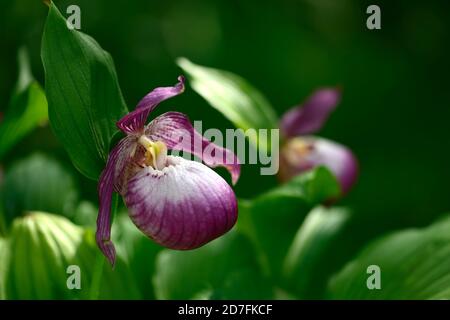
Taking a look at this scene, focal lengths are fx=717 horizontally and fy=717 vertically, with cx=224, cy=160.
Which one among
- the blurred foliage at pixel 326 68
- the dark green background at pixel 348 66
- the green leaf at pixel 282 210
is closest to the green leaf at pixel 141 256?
the green leaf at pixel 282 210

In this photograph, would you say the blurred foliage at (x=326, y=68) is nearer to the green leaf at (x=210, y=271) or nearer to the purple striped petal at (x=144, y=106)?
the green leaf at (x=210, y=271)

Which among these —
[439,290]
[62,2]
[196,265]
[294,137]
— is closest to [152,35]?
[62,2]

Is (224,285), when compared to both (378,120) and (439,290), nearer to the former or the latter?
(439,290)

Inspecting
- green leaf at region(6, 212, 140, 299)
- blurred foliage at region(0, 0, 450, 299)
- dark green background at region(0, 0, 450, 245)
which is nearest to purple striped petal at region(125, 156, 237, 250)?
green leaf at region(6, 212, 140, 299)

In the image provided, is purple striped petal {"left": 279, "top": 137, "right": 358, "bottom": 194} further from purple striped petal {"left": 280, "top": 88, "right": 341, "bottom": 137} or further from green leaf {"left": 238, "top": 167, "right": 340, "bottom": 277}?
green leaf {"left": 238, "top": 167, "right": 340, "bottom": 277}

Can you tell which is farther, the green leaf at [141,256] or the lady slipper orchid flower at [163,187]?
the green leaf at [141,256]

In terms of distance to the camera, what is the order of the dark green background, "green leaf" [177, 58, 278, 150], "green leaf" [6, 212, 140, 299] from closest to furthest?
"green leaf" [6, 212, 140, 299] → "green leaf" [177, 58, 278, 150] → the dark green background
